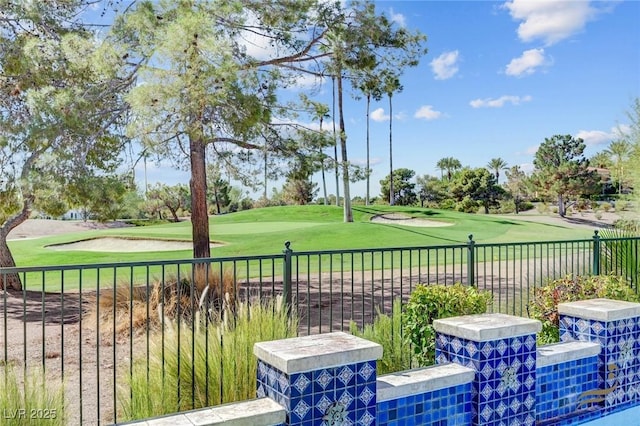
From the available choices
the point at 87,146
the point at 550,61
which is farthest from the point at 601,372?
the point at 550,61

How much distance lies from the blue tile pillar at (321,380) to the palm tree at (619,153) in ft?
34.2

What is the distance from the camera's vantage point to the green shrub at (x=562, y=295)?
4.76 metres

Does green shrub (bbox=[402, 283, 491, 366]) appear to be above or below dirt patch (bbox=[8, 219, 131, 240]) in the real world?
above

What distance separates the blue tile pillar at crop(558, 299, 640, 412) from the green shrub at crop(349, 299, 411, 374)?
4.70 feet

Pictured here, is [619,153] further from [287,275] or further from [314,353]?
[314,353]

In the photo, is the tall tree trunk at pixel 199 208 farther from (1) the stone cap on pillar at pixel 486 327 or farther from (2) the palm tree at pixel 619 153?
(2) the palm tree at pixel 619 153

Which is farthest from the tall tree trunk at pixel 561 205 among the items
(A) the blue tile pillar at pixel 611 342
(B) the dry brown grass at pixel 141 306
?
(A) the blue tile pillar at pixel 611 342

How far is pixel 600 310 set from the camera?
407 cm

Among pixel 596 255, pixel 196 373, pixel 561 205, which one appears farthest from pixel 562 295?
pixel 561 205

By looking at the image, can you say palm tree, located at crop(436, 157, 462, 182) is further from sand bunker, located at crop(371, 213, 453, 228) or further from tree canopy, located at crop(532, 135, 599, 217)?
sand bunker, located at crop(371, 213, 453, 228)

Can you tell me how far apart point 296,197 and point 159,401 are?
1763 inches

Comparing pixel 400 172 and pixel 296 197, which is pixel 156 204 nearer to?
pixel 296 197

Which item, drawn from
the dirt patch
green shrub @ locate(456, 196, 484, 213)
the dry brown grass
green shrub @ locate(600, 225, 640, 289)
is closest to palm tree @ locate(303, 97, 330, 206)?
the dry brown grass

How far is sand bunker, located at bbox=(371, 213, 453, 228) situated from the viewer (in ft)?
99.7
